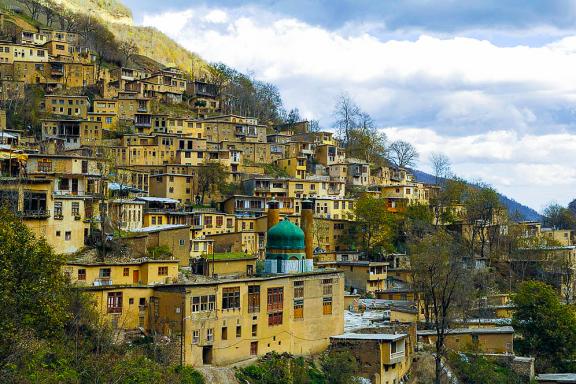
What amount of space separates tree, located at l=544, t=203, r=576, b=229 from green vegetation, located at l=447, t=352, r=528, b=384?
45819 millimetres

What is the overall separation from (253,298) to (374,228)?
79.0 ft

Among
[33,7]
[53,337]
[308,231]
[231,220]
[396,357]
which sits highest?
[33,7]

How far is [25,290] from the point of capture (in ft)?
79.4

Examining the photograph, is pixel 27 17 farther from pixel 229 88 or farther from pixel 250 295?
pixel 250 295

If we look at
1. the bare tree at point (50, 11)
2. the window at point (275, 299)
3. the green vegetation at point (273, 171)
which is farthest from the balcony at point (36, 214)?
the bare tree at point (50, 11)

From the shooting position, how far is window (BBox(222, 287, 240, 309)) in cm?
3444

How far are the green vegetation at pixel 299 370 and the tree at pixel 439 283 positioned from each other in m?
5.67

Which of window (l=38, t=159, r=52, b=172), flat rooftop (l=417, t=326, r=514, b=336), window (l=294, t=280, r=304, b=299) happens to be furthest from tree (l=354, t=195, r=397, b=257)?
window (l=38, t=159, r=52, b=172)

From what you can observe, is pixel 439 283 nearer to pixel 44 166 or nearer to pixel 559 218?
pixel 44 166

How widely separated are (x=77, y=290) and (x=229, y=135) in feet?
137

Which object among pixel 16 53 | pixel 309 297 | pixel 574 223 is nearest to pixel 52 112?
pixel 16 53

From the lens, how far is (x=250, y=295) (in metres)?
35.6

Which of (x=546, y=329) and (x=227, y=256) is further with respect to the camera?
(x=227, y=256)

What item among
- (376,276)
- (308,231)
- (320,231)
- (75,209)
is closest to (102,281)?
(75,209)
